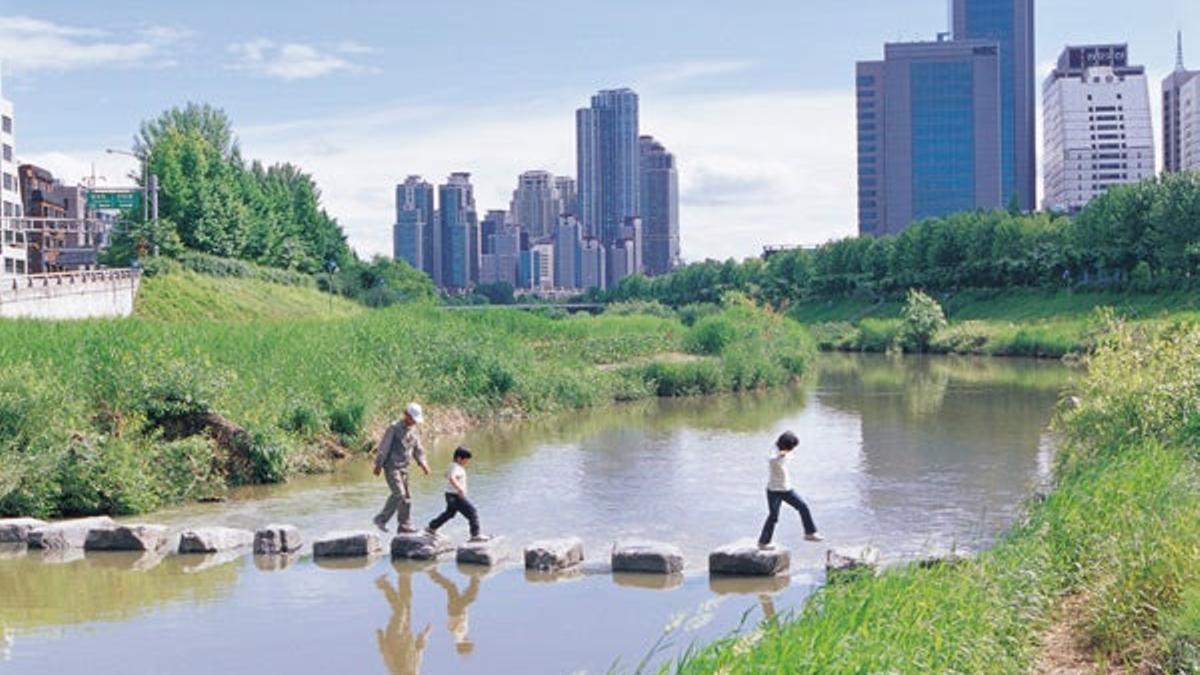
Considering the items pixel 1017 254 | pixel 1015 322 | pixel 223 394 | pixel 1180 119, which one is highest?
pixel 1180 119

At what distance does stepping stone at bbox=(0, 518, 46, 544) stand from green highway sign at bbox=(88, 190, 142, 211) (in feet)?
161

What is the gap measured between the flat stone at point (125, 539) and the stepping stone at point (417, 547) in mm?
3161

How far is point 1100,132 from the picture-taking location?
176875 millimetres

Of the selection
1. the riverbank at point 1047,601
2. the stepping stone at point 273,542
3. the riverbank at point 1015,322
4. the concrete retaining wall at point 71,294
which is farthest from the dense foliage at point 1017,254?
the stepping stone at point 273,542

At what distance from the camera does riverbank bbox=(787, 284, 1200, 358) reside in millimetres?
66500

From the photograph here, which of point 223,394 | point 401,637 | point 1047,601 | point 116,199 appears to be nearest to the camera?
point 1047,601

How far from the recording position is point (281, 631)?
40.8 feet

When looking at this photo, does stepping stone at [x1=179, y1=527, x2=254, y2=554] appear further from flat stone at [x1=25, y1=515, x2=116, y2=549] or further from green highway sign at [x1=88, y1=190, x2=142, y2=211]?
green highway sign at [x1=88, y1=190, x2=142, y2=211]

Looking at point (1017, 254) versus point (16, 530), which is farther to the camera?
point (1017, 254)

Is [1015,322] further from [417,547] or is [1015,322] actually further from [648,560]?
[417,547]

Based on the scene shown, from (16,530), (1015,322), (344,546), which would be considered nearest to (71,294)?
(16,530)

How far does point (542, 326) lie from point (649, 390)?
7.61 meters

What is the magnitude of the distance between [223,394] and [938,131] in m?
187

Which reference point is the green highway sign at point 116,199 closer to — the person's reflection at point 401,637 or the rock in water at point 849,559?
the person's reflection at point 401,637
